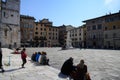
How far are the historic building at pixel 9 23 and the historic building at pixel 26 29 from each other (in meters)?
24.6

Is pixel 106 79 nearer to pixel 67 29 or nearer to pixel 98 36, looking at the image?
pixel 98 36

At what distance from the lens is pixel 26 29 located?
7862cm

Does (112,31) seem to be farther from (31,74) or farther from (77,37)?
(31,74)

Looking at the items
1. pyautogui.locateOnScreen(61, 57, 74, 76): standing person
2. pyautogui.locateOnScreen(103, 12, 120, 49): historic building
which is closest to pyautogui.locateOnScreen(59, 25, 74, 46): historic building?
pyautogui.locateOnScreen(103, 12, 120, 49): historic building

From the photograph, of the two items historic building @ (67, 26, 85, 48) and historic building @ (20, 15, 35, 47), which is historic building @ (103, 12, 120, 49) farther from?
historic building @ (20, 15, 35, 47)

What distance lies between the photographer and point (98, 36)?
64125 mm

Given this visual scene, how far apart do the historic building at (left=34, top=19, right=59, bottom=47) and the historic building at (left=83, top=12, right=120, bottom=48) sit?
24.6 m

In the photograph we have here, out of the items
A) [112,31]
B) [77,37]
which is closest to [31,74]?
[112,31]

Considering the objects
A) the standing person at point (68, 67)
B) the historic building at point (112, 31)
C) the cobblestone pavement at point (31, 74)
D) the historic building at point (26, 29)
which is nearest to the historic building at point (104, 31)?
the historic building at point (112, 31)

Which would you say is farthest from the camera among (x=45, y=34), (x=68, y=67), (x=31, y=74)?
(x=45, y=34)

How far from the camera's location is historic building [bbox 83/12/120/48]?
55875 millimetres

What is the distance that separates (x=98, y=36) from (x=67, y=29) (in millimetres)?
34745

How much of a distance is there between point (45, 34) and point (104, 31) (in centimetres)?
3605

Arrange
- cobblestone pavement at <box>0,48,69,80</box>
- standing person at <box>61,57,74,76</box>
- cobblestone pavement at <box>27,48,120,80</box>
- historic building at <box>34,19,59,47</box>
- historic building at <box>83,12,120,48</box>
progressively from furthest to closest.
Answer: historic building at <box>34,19,59,47</box> < historic building at <box>83,12,120,48</box> < cobblestone pavement at <box>27,48,120,80</box> < standing person at <box>61,57,74,76</box> < cobblestone pavement at <box>0,48,69,80</box>
